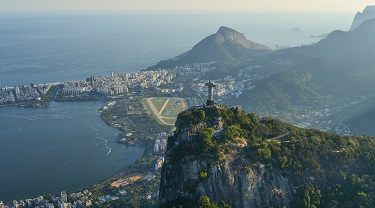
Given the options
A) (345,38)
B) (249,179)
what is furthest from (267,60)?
(249,179)

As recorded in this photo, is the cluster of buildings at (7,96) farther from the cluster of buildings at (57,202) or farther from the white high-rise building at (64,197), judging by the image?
the white high-rise building at (64,197)

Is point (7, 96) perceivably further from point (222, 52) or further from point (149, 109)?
point (222, 52)

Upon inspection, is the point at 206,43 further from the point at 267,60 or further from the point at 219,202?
the point at 219,202

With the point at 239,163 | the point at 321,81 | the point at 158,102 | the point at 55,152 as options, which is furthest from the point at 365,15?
the point at 239,163

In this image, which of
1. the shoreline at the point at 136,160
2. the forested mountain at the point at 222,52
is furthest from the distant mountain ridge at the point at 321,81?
the shoreline at the point at 136,160

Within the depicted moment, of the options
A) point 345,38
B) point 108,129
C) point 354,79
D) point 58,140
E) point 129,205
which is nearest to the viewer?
point 129,205
